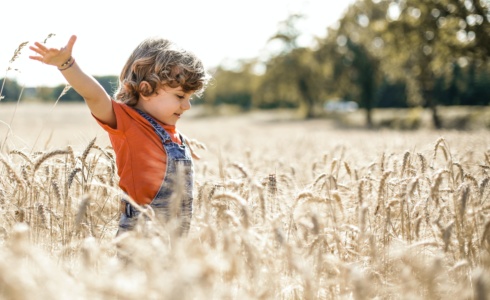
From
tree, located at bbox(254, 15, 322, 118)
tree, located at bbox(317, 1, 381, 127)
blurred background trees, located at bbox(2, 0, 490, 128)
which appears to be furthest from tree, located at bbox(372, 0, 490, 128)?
tree, located at bbox(254, 15, 322, 118)

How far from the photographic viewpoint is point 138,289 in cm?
112

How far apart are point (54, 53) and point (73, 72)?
136 millimetres

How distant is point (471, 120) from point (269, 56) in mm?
Result: 26140

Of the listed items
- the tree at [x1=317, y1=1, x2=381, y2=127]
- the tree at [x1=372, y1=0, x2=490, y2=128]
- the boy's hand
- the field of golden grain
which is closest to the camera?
the field of golden grain

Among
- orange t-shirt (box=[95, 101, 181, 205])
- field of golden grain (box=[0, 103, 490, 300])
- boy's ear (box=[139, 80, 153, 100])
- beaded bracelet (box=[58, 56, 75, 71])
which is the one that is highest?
beaded bracelet (box=[58, 56, 75, 71])

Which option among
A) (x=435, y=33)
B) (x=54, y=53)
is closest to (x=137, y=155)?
(x=54, y=53)

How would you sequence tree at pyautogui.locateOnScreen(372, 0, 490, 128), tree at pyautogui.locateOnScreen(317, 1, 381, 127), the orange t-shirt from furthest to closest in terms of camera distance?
tree at pyautogui.locateOnScreen(317, 1, 381, 127) < tree at pyautogui.locateOnScreen(372, 0, 490, 128) < the orange t-shirt

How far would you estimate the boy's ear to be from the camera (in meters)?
2.92

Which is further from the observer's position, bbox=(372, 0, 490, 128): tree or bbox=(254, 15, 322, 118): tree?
bbox=(254, 15, 322, 118): tree

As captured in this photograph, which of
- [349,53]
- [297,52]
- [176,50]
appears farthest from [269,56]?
[176,50]

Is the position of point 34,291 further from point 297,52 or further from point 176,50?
point 297,52

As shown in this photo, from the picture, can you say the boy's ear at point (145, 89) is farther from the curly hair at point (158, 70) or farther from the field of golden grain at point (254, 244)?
the field of golden grain at point (254, 244)

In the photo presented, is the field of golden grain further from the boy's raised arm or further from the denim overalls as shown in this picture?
the boy's raised arm

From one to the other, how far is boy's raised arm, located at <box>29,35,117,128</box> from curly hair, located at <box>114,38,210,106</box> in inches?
14.7
